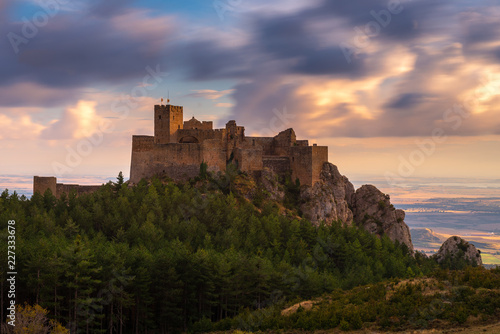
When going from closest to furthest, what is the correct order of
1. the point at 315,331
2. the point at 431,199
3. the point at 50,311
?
1. the point at 315,331
2. the point at 50,311
3. the point at 431,199

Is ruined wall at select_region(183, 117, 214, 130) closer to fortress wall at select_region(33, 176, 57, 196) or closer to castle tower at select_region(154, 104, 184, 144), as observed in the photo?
castle tower at select_region(154, 104, 184, 144)

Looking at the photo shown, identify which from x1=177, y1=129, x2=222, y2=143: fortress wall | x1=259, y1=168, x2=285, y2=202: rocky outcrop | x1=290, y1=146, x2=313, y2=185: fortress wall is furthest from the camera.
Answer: x1=290, y1=146, x2=313, y2=185: fortress wall

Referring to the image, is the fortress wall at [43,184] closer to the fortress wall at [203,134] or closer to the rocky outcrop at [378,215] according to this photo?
the fortress wall at [203,134]

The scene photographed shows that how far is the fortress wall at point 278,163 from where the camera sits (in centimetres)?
8712

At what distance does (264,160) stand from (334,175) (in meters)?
12.2

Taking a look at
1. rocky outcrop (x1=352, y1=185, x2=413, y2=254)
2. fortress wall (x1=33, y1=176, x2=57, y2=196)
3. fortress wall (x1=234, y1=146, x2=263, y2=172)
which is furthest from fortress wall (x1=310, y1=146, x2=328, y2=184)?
fortress wall (x1=33, y1=176, x2=57, y2=196)

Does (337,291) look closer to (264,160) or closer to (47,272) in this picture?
(47,272)

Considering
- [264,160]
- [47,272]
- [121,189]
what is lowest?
[47,272]

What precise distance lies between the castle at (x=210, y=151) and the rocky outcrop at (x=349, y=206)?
7.23 ft

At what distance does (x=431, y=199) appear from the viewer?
606 ft

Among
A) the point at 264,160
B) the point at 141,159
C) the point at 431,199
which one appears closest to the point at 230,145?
the point at 264,160

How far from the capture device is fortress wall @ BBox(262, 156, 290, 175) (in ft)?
286

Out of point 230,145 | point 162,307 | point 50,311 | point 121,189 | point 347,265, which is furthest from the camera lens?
point 230,145

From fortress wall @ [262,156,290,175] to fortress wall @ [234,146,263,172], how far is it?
2.20 m
